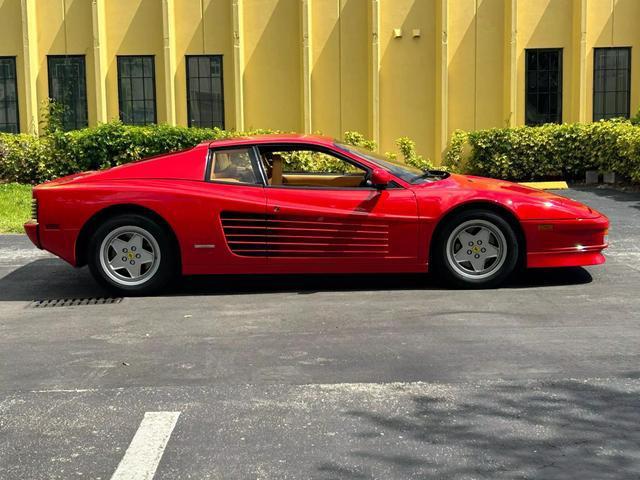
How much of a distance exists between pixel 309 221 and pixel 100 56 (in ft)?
35.1

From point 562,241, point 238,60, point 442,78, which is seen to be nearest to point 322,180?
point 562,241

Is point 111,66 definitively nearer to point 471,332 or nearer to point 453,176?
point 453,176

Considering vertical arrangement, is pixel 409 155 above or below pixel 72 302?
above

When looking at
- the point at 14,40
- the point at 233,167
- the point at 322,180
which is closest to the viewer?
the point at 233,167

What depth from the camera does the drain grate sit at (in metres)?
7.17

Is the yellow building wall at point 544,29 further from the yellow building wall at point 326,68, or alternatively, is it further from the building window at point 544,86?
the yellow building wall at point 326,68

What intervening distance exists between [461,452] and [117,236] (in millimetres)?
4380

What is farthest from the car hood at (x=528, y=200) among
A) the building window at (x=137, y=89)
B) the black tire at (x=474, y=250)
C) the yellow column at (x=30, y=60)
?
the yellow column at (x=30, y=60)

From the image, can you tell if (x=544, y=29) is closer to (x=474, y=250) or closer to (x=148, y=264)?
(x=474, y=250)

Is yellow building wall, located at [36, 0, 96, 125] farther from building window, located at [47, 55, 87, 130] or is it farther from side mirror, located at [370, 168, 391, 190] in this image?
side mirror, located at [370, 168, 391, 190]

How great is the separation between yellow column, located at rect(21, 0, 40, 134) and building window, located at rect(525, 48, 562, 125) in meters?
9.70

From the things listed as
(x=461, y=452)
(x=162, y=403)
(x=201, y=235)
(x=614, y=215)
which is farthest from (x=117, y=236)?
(x=614, y=215)

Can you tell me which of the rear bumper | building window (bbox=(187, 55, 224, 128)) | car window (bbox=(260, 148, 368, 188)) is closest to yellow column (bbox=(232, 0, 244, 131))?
building window (bbox=(187, 55, 224, 128))

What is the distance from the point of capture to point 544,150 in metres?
15.4
